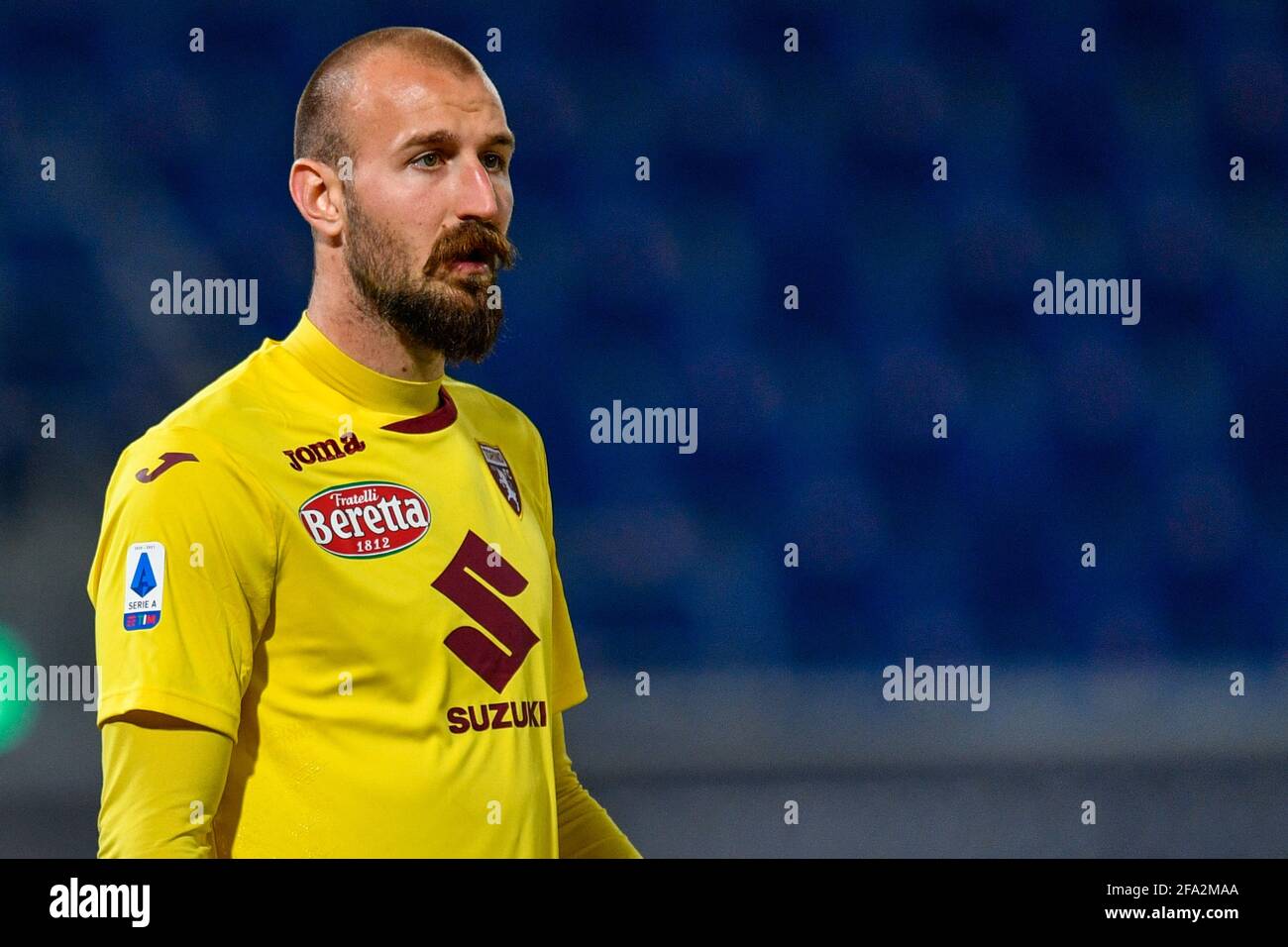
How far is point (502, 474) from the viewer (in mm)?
1332

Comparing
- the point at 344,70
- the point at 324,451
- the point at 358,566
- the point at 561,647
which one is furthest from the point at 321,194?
the point at 561,647

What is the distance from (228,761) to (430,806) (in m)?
0.17

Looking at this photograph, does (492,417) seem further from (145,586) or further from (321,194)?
(145,586)

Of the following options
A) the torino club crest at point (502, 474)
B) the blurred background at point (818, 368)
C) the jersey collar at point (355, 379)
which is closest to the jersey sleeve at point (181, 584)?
the jersey collar at point (355, 379)

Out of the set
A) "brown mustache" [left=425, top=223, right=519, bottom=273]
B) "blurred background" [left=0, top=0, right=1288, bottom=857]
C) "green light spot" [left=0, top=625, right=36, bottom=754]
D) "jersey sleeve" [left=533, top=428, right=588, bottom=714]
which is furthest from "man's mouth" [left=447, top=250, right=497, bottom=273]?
"green light spot" [left=0, top=625, right=36, bottom=754]

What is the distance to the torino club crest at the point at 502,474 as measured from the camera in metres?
1.31

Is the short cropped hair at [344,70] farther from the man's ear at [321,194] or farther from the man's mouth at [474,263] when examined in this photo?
the man's mouth at [474,263]

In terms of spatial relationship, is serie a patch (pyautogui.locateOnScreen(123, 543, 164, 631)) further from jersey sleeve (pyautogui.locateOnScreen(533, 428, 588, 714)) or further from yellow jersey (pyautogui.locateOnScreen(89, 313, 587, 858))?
jersey sleeve (pyautogui.locateOnScreen(533, 428, 588, 714))

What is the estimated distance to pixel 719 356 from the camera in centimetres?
297

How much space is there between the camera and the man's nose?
1.19 meters

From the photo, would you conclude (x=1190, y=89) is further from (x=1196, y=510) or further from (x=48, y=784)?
(x=48, y=784)

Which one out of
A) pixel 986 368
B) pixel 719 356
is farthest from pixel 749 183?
pixel 986 368

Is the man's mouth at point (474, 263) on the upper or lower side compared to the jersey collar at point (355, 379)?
upper
